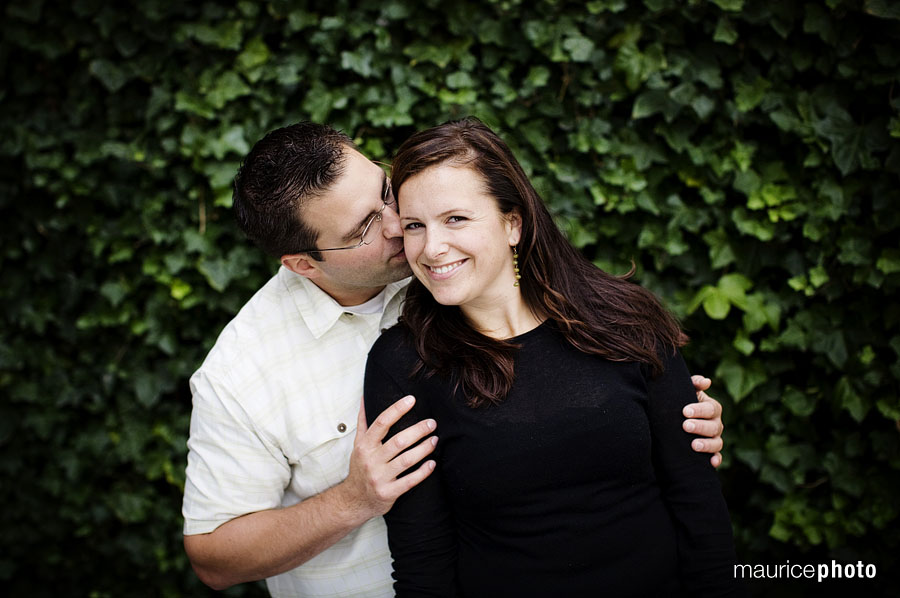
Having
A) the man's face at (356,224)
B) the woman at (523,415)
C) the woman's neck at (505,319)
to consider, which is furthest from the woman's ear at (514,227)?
the man's face at (356,224)

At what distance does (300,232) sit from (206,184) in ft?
3.79

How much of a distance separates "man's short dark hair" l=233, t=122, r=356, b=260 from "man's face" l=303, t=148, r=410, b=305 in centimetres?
3

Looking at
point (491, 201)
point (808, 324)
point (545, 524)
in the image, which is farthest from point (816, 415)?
point (491, 201)

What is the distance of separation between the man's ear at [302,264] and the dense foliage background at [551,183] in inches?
34.3

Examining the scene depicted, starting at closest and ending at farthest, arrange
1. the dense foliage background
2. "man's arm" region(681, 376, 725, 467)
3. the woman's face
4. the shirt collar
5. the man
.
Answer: the woman's face → "man's arm" region(681, 376, 725, 467) → the man → the shirt collar → the dense foliage background

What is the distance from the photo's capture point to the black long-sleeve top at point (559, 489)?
1.59m

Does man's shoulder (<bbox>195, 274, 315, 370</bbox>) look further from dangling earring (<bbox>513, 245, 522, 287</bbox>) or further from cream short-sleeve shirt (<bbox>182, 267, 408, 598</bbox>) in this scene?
dangling earring (<bbox>513, 245, 522, 287</bbox>)

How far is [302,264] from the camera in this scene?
1.93 metres

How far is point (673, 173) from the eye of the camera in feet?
8.62

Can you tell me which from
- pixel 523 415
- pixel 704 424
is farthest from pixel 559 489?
→ pixel 704 424

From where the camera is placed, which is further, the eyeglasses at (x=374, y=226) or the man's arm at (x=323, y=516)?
the eyeglasses at (x=374, y=226)

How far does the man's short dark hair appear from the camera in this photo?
179 cm

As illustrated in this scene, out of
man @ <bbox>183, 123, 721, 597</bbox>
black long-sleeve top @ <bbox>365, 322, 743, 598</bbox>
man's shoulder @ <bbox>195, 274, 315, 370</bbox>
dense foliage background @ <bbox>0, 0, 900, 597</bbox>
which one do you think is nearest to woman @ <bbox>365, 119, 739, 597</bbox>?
black long-sleeve top @ <bbox>365, 322, 743, 598</bbox>

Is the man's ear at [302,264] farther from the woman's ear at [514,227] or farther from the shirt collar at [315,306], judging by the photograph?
the woman's ear at [514,227]
